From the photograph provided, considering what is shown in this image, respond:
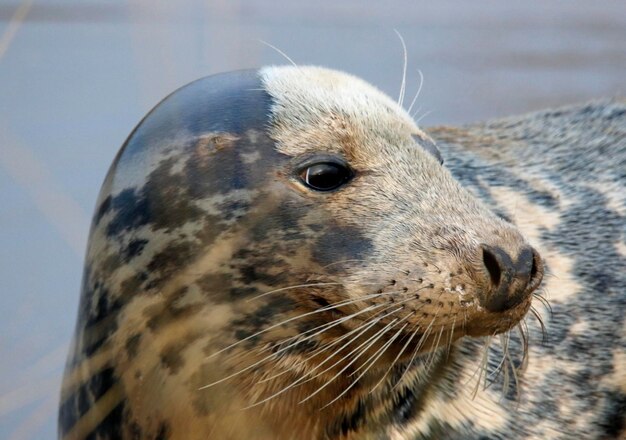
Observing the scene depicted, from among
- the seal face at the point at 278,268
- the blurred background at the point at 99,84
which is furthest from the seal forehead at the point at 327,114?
the blurred background at the point at 99,84

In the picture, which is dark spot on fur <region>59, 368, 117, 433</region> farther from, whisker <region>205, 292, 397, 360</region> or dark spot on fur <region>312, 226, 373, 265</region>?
dark spot on fur <region>312, 226, 373, 265</region>

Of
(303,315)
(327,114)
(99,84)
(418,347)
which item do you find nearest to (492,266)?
(418,347)

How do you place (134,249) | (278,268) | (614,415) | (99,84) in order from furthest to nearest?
(99,84) → (614,415) → (134,249) → (278,268)

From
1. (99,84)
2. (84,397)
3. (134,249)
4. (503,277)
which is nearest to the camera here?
(503,277)

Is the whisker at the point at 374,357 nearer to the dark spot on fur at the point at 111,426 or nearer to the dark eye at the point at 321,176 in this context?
the dark eye at the point at 321,176

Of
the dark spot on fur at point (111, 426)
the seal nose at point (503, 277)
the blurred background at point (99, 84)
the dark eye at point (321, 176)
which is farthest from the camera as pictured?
the blurred background at point (99, 84)

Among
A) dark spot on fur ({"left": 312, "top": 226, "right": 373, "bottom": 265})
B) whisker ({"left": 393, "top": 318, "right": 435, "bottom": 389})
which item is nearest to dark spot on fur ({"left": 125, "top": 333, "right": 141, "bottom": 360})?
dark spot on fur ({"left": 312, "top": 226, "right": 373, "bottom": 265})

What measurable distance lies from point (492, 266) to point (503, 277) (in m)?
0.03

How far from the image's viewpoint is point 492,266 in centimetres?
230

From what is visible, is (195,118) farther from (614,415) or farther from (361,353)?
(614,415)

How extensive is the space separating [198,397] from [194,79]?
828 millimetres

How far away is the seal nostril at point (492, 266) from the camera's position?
229 centimetres

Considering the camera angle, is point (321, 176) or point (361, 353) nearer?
point (361, 353)

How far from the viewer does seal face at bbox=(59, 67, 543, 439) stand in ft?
7.66
